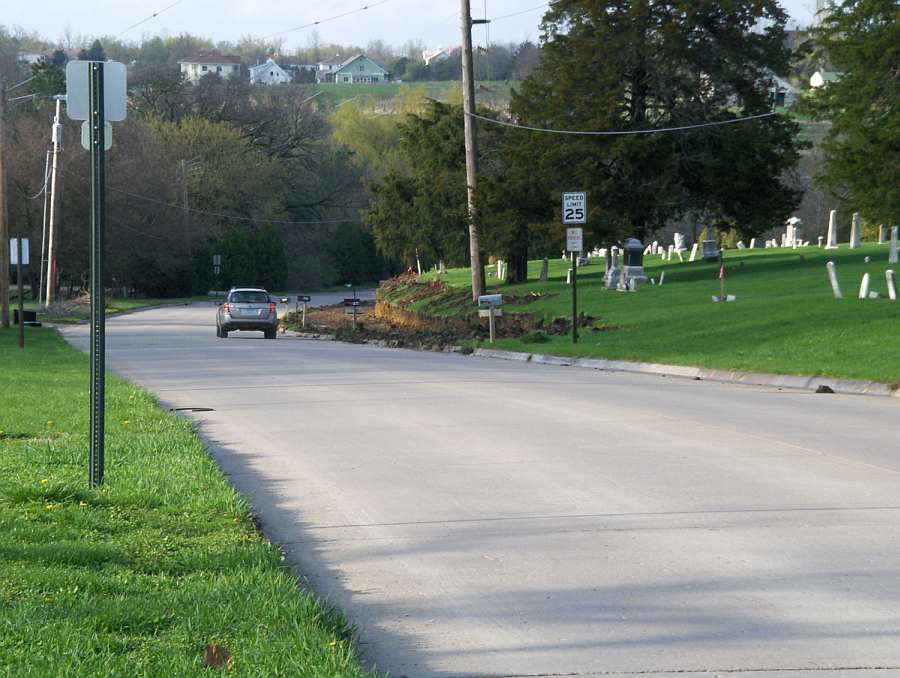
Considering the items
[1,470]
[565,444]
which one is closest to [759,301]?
[565,444]

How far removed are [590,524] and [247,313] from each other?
34798 millimetres

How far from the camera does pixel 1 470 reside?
10.8 m

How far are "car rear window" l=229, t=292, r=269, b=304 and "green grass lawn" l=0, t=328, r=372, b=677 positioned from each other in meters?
30.9

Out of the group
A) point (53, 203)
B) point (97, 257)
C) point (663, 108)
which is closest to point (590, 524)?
point (97, 257)

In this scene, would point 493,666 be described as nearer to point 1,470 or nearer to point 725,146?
point 1,470

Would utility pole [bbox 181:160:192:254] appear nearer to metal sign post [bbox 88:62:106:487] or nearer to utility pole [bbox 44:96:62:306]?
utility pole [bbox 44:96:62:306]

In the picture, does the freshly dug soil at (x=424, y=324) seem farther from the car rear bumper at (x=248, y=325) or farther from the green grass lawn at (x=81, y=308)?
the green grass lawn at (x=81, y=308)

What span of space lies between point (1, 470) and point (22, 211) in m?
70.5

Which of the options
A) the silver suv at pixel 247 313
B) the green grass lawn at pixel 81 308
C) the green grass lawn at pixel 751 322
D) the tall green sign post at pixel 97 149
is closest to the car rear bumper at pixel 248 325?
the silver suv at pixel 247 313

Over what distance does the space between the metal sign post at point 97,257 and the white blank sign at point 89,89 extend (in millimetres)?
37

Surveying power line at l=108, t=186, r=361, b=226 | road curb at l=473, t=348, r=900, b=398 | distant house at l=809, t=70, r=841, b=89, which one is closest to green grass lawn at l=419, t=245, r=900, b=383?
road curb at l=473, t=348, r=900, b=398

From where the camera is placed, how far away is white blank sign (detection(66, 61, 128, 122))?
9.70 metres

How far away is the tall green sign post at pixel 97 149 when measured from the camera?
9555 mm

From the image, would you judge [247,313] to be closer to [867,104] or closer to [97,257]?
[867,104]
